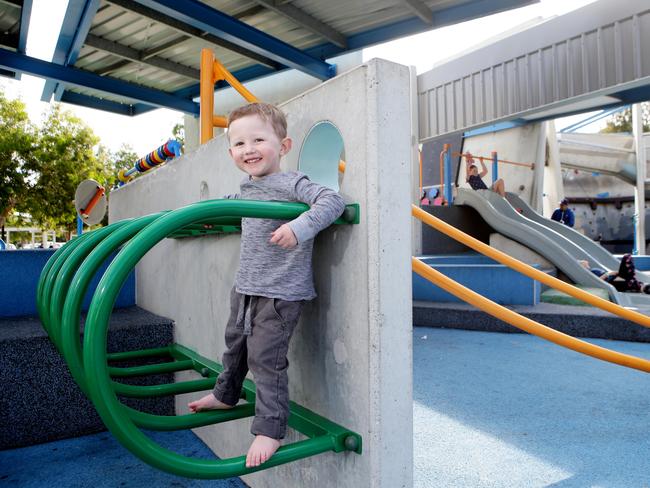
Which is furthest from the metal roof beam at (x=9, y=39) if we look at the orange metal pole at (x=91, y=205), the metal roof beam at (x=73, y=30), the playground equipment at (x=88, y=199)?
the orange metal pole at (x=91, y=205)

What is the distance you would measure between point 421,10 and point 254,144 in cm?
434

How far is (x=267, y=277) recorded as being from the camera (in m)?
1.19

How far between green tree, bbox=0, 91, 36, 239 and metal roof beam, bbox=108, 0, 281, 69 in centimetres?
1058

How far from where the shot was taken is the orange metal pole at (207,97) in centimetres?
258

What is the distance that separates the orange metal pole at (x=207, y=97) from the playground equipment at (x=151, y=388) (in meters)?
1.28

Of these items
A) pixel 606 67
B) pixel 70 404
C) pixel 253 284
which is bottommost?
pixel 70 404

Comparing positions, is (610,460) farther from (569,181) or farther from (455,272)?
(569,181)

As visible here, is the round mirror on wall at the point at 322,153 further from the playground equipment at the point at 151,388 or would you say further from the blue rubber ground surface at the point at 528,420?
the blue rubber ground surface at the point at 528,420

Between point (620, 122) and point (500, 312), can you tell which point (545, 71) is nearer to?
point (500, 312)

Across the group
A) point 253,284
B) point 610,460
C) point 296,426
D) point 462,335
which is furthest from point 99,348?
point 462,335

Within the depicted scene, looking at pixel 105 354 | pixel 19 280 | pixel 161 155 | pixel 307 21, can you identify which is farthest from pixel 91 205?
pixel 105 354

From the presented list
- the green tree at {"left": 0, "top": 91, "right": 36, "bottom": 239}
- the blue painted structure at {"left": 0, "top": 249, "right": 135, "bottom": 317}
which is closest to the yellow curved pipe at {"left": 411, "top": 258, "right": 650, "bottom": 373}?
the blue painted structure at {"left": 0, "top": 249, "right": 135, "bottom": 317}

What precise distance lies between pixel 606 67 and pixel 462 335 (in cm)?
400

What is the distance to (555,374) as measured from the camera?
2986 millimetres
